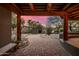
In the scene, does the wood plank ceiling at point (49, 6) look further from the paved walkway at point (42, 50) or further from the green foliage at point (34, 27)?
the green foliage at point (34, 27)

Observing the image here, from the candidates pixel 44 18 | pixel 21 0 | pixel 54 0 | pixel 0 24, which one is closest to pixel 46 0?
pixel 54 0

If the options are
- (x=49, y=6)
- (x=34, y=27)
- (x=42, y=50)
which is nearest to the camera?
(x=49, y=6)

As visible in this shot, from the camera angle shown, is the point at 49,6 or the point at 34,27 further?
the point at 34,27

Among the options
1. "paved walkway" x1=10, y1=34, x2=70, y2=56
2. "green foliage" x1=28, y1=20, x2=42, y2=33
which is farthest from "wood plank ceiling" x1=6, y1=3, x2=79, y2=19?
"green foliage" x1=28, y1=20, x2=42, y2=33

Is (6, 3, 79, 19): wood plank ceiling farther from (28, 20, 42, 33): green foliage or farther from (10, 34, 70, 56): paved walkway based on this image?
(28, 20, 42, 33): green foliage

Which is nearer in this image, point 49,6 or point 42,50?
point 49,6

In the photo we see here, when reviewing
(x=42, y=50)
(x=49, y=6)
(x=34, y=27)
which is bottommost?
(x=42, y=50)

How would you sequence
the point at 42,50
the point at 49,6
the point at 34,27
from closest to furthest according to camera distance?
the point at 49,6, the point at 42,50, the point at 34,27

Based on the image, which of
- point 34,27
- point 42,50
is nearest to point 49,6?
point 42,50

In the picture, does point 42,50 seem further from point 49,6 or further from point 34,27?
point 34,27

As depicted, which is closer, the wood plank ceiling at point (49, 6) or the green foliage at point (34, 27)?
the wood plank ceiling at point (49, 6)

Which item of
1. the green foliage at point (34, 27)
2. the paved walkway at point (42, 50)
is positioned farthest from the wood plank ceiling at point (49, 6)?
the green foliage at point (34, 27)

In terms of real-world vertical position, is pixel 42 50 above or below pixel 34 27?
below

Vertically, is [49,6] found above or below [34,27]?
above
